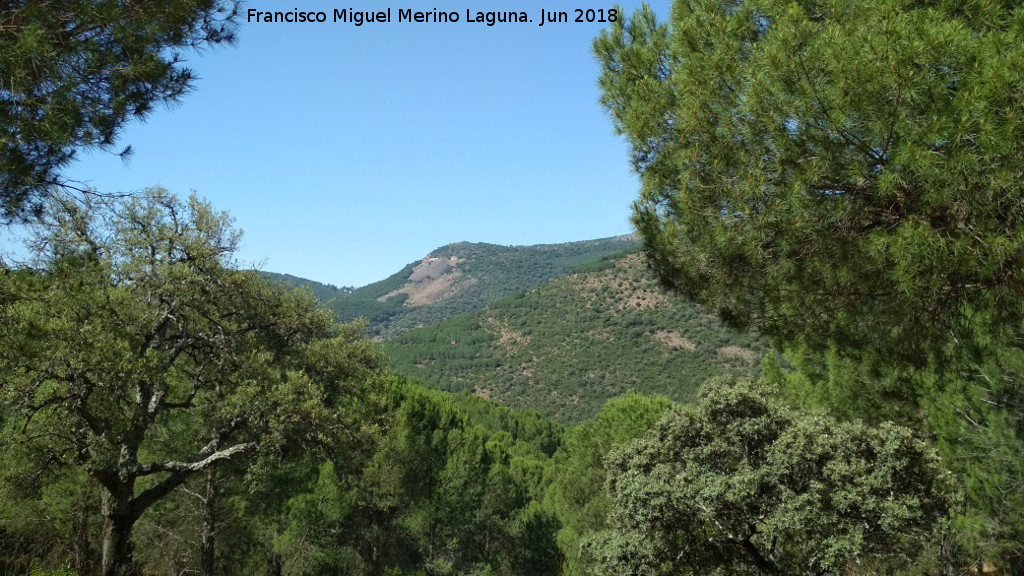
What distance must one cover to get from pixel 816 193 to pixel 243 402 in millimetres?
9961

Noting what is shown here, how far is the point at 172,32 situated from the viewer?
613 cm

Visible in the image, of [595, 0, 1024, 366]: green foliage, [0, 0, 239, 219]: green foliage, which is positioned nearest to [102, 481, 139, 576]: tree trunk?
[0, 0, 239, 219]: green foliage

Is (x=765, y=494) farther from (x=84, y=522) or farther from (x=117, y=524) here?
(x=84, y=522)

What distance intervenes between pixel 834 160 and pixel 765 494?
284 inches

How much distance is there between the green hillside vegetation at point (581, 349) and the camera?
7144 cm

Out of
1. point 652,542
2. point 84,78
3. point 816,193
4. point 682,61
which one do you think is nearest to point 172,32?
point 84,78

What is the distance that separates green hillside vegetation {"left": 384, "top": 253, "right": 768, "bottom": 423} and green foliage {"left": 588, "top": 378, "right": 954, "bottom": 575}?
4338cm

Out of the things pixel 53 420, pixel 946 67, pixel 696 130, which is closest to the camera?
pixel 946 67

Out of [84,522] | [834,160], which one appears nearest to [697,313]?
[834,160]

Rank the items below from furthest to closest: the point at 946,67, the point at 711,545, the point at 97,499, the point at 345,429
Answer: the point at 97,499, the point at 345,429, the point at 711,545, the point at 946,67

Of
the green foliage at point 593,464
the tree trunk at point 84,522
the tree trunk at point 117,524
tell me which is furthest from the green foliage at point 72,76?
the green foliage at point 593,464

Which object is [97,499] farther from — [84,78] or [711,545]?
[711,545]

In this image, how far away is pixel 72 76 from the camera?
514 centimetres

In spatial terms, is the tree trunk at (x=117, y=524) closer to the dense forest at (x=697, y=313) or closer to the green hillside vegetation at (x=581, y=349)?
the dense forest at (x=697, y=313)
